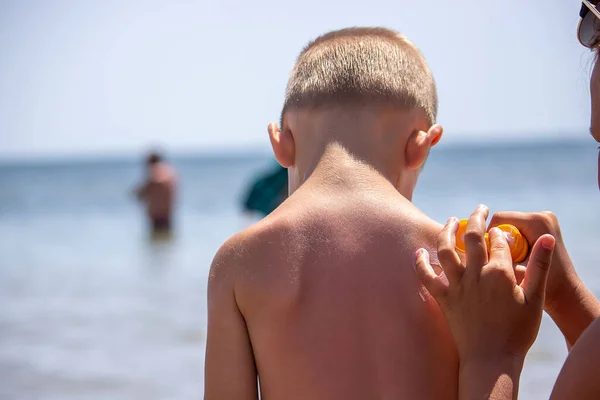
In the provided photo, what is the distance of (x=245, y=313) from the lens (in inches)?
62.2

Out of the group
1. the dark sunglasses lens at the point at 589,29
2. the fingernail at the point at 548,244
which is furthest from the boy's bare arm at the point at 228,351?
the dark sunglasses lens at the point at 589,29

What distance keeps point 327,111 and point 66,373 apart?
407cm

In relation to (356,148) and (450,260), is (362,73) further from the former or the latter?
(450,260)

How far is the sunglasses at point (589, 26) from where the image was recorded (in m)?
1.42

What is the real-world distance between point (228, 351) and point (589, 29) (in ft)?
3.17

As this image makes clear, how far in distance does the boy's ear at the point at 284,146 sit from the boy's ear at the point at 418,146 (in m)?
0.26

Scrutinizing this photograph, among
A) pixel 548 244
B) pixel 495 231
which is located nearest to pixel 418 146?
pixel 495 231

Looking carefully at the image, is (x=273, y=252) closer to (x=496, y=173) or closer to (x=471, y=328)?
(x=471, y=328)

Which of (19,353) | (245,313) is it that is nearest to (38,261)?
(19,353)

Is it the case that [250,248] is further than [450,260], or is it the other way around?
[250,248]

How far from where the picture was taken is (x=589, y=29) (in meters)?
1.45

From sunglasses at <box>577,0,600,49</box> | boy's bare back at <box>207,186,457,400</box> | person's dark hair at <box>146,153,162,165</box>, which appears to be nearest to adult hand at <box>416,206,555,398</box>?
boy's bare back at <box>207,186,457,400</box>

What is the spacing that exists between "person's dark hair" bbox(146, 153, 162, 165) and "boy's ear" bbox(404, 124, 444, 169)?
11.6m

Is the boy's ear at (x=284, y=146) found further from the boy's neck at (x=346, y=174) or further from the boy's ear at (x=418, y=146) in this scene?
the boy's ear at (x=418, y=146)
